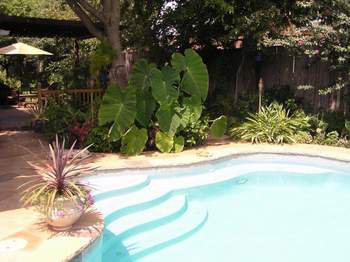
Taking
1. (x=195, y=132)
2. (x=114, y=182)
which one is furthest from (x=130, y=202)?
(x=195, y=132)

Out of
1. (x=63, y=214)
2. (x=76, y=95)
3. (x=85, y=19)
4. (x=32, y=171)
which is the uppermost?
(x=85, y=19)

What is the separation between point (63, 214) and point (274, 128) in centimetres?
639

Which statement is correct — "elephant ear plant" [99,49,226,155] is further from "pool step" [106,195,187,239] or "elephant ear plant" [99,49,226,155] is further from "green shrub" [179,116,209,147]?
"pool step" [106,195,187,239]

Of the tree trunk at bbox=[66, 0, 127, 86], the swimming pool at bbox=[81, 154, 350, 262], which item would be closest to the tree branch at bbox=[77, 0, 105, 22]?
the tree trunk at bbox=[66, 0, 127, 86]

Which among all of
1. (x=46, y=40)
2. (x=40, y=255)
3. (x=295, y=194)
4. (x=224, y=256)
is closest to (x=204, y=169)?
(x=295, y=194)

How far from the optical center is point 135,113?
8094 millimetres

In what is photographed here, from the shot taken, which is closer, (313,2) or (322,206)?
(322,206)

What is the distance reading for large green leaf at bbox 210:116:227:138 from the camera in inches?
366

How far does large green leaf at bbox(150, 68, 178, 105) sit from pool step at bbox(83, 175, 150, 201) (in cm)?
190

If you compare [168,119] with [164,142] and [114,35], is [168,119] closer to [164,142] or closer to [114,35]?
[164,142]

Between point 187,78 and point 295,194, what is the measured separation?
3.07m

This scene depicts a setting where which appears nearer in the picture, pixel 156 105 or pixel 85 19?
pixel 156 105

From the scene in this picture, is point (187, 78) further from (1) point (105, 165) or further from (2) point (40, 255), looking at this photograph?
(2) point (40, 255)

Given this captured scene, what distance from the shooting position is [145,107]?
838 cm
